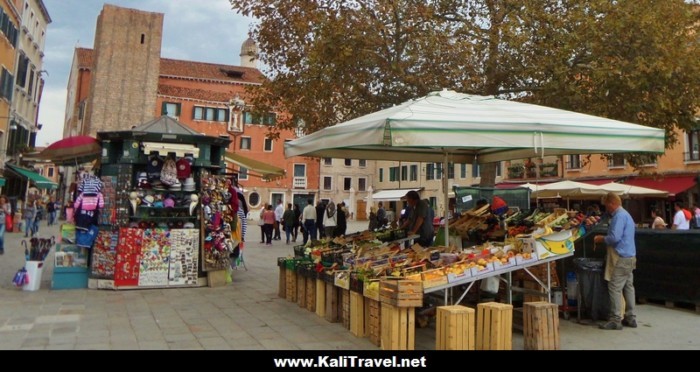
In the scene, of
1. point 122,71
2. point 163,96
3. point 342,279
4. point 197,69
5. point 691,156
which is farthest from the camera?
point 197,69

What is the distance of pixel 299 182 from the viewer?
5312 cm

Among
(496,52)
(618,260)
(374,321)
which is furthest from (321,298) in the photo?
(496,52)

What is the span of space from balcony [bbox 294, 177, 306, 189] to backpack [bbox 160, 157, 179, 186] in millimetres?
44035

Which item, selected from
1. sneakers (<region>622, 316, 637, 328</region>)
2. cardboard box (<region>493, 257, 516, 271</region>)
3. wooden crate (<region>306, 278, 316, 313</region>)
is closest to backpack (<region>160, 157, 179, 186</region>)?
wooden crate (<region>306, 278, 316, 313</region>)

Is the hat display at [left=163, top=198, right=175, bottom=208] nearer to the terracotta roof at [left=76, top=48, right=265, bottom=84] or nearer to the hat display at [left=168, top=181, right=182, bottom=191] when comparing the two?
the hat display at [left=168, top=181, right=182, bottom=191]

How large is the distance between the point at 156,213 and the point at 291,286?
292 cm

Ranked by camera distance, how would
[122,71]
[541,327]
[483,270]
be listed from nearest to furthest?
[541,327]
[483,270]
[122,71]

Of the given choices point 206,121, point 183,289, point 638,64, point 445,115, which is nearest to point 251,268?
point 183,289

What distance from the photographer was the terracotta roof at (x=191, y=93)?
161 feet

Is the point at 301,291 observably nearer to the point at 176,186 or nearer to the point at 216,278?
the point at 216,278

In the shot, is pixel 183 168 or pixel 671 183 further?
pixel 671 183

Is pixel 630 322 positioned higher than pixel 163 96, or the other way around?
pixel 163 96

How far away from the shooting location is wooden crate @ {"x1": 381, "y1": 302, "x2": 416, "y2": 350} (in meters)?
4.93

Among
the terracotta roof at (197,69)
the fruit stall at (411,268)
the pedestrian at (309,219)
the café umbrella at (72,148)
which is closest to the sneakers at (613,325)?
the fruit stall at (411,268)
